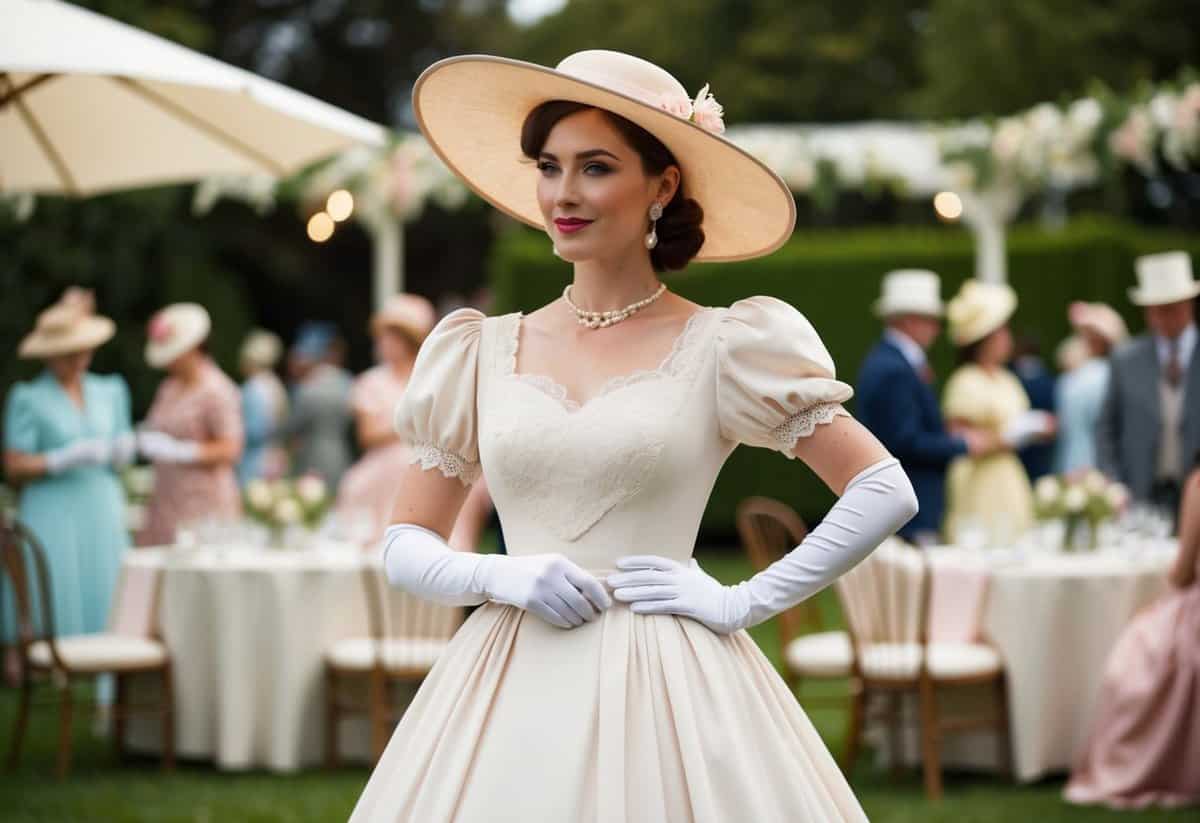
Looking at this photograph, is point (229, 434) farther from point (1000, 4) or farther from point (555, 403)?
point (1000, 4)

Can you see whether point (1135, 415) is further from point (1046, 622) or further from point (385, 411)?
point (385, 411)

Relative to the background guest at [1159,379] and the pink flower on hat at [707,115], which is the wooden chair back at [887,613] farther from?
the pink flower on hat at [707,115]

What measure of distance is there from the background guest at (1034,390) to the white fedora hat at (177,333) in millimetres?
4926

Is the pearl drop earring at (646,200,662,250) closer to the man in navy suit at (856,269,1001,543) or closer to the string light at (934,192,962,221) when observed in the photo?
the string light at (934,192,962,221)

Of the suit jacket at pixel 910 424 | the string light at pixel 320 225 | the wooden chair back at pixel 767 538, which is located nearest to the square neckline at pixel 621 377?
the string light at pixel 320 225

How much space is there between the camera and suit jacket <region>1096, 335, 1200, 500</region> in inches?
274

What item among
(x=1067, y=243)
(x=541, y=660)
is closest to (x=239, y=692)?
(x=541, y=660)

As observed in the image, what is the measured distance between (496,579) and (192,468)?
5.57 m

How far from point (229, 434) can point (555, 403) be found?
544 cm

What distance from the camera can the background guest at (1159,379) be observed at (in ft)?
22.7

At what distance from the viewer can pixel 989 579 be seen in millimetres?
6293

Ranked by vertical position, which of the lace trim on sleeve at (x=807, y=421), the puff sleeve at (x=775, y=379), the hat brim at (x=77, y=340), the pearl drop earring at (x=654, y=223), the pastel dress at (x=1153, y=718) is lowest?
the pastel dress at (x=1153, y=718)

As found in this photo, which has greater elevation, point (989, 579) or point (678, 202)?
point (678, 202)

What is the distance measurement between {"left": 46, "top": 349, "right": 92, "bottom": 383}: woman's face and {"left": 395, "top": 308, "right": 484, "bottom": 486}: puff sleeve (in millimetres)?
5356
